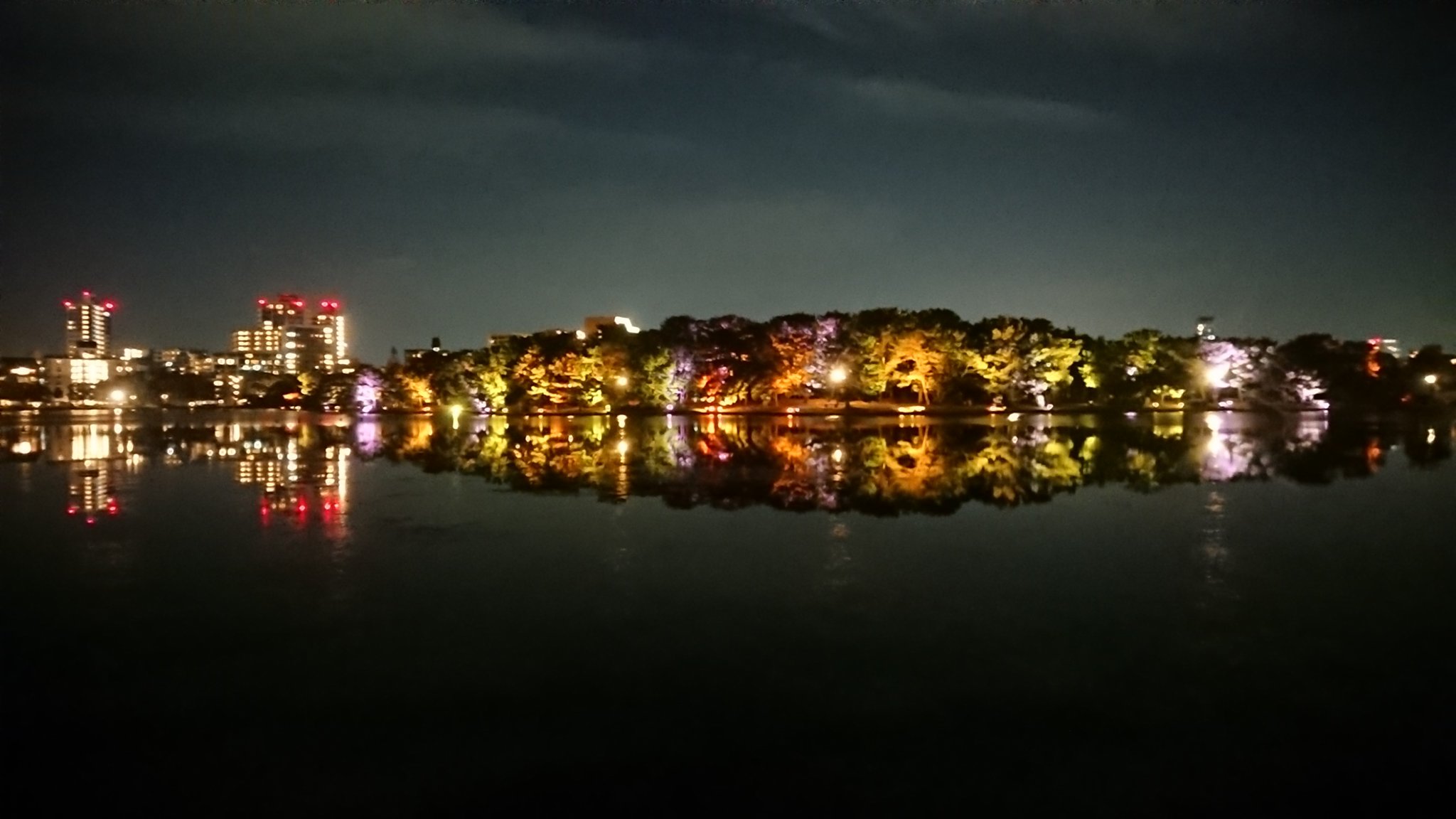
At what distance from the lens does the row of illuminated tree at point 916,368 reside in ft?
216

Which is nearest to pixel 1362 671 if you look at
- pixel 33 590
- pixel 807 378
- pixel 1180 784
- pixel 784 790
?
pixel 1180 784

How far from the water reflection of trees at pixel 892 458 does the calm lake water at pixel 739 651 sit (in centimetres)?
67

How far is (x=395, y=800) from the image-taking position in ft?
19.8

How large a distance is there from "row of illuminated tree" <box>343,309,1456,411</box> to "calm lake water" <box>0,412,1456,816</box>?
45706 mm

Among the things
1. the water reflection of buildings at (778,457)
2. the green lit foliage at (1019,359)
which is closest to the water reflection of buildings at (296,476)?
the water reflection of buildings at (778,457)

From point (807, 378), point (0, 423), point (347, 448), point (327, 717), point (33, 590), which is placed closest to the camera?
point (327, 717)

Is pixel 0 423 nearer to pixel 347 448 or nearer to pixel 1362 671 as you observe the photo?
pixel 347 448

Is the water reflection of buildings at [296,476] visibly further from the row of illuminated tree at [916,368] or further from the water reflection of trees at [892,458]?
the row of illuminated tree at [916,368]

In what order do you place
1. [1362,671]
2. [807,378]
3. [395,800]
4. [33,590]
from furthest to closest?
[807,378] < [33,590] < [1362,671] < [395,800]

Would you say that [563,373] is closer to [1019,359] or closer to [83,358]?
[1019,359]

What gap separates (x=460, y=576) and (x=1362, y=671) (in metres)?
9.62

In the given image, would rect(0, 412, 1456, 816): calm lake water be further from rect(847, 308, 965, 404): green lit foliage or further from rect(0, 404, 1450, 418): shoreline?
rect(847, 308, 965, 404): green lit foliage

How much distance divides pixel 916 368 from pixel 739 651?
57.5 meters

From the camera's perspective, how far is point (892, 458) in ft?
92.5
